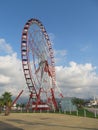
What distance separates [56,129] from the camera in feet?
63.8

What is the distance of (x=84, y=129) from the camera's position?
18750 millimetres

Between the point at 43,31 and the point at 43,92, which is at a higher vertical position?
the point at 43,31

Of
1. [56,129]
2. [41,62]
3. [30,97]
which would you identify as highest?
[41,62]

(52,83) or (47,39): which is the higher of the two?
(47,39)

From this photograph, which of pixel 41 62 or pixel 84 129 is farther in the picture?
pixel 41 62

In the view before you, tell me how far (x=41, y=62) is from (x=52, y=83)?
6.88m

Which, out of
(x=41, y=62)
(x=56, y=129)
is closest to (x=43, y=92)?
(x=41, y=62)

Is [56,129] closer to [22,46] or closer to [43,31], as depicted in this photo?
[22,46]

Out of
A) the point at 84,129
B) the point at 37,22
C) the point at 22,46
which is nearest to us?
the point at 84,129

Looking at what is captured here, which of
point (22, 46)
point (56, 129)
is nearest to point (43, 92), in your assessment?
point (22, 46)

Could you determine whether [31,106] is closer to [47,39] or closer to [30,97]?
[30,97]

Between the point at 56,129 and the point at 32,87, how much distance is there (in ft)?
145

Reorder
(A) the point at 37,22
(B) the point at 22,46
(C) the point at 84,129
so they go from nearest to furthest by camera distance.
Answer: (C) the point at 84,129 → (B) the point at 22,46 → (A) the point at 37,22

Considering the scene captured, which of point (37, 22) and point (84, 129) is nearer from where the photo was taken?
point (84, 129)
